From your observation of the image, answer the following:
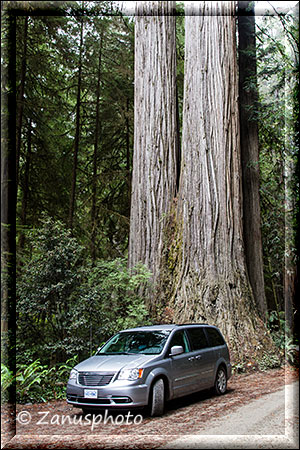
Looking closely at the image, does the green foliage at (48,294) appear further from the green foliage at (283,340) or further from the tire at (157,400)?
the green foliage at (283,340)

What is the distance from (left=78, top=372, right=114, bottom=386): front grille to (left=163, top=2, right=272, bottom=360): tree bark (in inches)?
130

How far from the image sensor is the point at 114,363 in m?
5.39

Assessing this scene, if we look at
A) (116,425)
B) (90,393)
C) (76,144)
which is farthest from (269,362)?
(76,144)

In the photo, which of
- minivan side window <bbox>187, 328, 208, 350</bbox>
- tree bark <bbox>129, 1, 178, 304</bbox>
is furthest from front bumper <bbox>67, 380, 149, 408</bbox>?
tree bark <bbox>129, 1, 178, 304</bbox>

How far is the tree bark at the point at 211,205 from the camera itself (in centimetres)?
834

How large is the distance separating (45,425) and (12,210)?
8.21 ft

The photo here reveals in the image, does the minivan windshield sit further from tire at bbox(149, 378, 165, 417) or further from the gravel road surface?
the gravel road surface

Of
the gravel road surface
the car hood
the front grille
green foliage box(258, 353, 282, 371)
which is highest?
the car hood

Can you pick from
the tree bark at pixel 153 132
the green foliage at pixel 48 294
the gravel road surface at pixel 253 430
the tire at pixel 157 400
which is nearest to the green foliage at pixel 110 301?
the green foliage at pixel 48 294

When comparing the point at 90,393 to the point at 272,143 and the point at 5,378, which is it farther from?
the point at 272,143

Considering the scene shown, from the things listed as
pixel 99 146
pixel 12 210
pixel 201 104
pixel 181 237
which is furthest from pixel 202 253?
pixel 99 146

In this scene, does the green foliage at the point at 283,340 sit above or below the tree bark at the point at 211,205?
below

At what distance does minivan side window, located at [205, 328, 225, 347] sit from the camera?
6.64 m

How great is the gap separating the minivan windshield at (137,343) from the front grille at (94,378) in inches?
24.2
